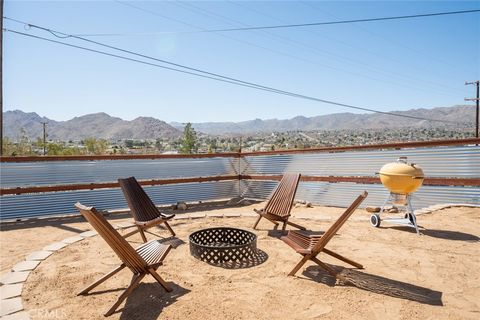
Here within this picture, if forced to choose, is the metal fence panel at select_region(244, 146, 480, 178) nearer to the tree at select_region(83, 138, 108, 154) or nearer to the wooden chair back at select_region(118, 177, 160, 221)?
the wooden chair back at select_region(118, 177, 160, 221)

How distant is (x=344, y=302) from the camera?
10.1 ft

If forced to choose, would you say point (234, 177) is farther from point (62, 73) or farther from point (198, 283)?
point (62, 73)

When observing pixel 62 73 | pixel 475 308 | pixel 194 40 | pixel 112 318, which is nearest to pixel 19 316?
pixel 112 318

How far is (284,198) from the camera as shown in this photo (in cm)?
601

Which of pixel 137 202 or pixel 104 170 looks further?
pixel 104 170

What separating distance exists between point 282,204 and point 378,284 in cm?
261

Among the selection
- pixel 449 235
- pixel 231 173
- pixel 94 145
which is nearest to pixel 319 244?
pixel 449 235

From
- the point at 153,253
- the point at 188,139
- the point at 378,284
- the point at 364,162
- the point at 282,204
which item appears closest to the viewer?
the point at 378,284

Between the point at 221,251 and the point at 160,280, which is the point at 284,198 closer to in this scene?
the point at 221,251

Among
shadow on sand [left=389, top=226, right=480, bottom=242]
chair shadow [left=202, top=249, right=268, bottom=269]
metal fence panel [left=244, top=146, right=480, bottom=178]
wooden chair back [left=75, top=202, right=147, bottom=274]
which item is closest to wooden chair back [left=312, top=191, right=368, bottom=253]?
chair shadow [left=202, top=249, right=268, bottom=269]

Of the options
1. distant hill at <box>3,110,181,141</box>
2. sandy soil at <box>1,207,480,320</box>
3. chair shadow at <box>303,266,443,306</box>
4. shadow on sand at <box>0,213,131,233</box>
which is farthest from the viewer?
distant hill at <box>3,110,181,141</box>

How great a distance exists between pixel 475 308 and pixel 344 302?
1.16m

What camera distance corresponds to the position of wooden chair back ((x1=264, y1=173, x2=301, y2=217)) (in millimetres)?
5821

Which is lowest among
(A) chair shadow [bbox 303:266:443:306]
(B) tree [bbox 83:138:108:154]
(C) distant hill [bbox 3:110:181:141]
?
(A) chair shadow [bbox 303:266:443:306]
